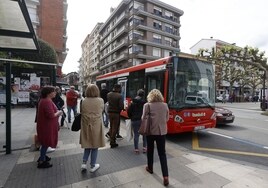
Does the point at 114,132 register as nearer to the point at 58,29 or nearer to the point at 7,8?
the point at 7,8

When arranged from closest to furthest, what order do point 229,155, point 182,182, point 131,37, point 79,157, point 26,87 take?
1. point 182,182
2. point 79,157
3. point 229,155
4. point 26,87
5. point 131,37

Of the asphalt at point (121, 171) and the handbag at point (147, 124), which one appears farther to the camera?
the handbag at point (147, 124)

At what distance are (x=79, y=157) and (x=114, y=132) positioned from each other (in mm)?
1243

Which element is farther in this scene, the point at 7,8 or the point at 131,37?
the point at 131,37

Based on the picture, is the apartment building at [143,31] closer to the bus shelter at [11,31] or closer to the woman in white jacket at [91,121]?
the bus shelter at [11,31]

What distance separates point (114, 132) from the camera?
5.69m

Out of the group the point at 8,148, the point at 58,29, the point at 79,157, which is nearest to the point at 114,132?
the point at 79,157

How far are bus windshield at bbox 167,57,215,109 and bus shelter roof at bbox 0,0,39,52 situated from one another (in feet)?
14.3

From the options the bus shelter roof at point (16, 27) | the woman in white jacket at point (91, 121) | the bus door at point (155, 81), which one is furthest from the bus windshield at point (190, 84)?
the bus shelter roof at point (16, 27)

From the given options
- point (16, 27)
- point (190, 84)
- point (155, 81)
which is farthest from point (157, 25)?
point (16, 27)

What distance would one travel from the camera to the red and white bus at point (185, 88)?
6.56 metres

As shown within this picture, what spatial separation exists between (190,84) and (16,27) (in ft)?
18.3

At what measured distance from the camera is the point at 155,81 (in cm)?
743

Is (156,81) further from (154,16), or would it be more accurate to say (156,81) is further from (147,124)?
(154,16)
